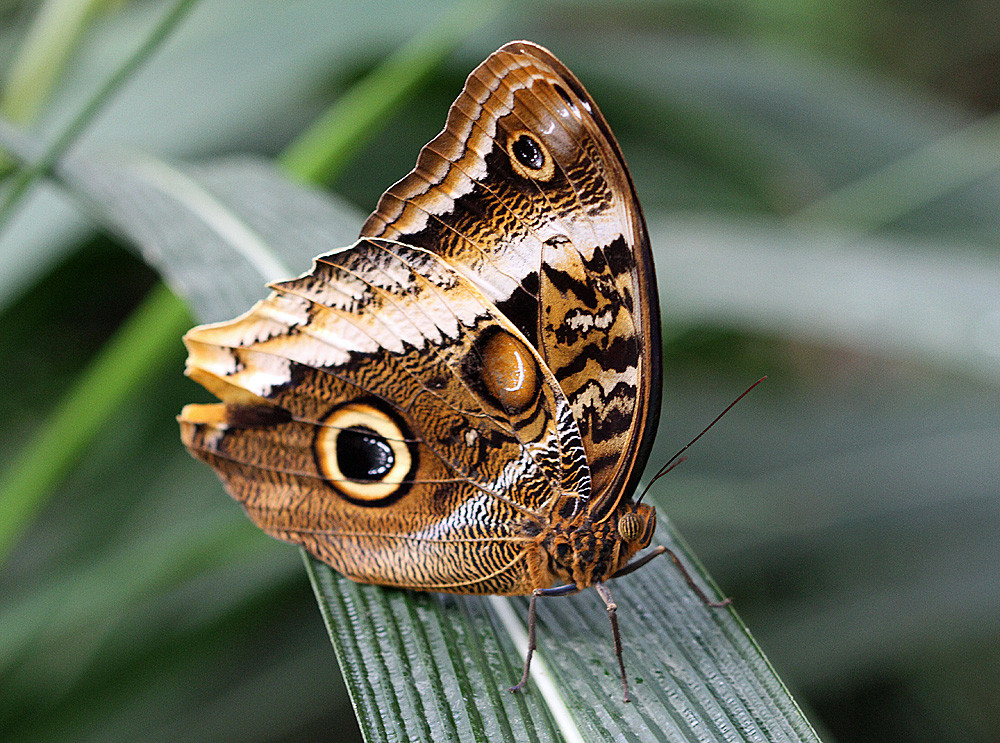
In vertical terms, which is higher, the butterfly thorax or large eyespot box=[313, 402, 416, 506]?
large eyespot box=[313, 402, 416, 506]

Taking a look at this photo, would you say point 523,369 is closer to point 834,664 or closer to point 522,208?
point 522,208

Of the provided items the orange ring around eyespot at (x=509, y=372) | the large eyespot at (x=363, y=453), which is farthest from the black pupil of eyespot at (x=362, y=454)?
the orange ring around eyespot at (x=509, y=372)

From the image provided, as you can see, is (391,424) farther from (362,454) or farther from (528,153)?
(528,153)

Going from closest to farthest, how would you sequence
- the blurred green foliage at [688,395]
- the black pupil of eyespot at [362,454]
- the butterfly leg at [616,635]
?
the butterfly leg at [616,635] < the black pupil of eyespot at [362,454] < the blurred green foliage at [688,395]

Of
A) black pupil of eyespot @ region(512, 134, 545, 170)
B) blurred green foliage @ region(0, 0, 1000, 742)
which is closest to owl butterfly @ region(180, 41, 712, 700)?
black pupil of eyespot @ region(512, 134, 545, 170)

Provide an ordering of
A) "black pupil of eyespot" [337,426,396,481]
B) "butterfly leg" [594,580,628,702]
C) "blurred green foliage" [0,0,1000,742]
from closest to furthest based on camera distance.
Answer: "butterfly leg" [594,580,628,702] → "black pupil of eyespot" [337,426,396,481] → "blurred green foliage" [0,0,1000,742]

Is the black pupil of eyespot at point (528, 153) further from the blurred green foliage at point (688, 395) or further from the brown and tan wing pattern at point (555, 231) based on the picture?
the blurred green foliage at point (688, 395)

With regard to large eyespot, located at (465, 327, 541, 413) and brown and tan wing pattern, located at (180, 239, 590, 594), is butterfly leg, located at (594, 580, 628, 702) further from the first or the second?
large eyespot, located at (465, 327, 541, 413)
